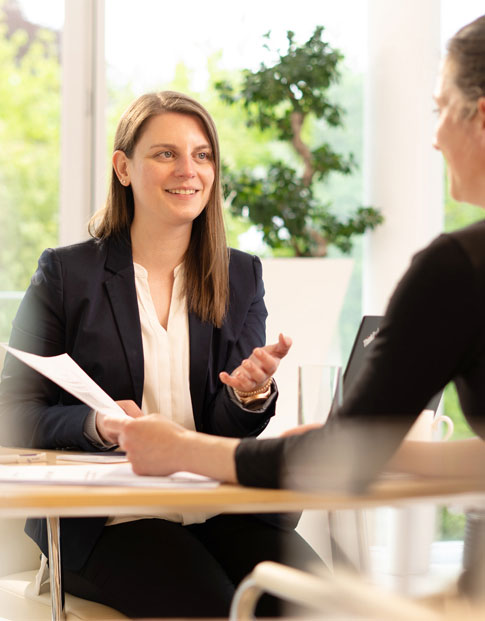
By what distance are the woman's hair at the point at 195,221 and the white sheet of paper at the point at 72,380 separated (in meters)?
0.60

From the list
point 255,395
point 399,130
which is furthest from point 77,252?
point 399,130

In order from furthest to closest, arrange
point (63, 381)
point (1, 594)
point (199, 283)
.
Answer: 1. point (199, 283)
2. point (1, 594)
3. point (63, 381)

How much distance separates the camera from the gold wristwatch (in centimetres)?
181

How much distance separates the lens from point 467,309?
1.04 metres

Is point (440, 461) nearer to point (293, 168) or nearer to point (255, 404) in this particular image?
point (255, 404)

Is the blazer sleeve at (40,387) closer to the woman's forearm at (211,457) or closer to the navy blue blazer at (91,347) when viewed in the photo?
the navy blue blazer at (91,347)

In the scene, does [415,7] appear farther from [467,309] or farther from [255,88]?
[467,309]

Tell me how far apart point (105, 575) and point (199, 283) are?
2.49 ft

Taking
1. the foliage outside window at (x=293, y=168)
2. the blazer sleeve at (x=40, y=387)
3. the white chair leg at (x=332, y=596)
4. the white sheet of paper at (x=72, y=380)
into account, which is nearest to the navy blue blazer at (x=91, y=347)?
the blazer sleeve at (x=40, y=387)

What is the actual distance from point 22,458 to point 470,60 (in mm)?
953

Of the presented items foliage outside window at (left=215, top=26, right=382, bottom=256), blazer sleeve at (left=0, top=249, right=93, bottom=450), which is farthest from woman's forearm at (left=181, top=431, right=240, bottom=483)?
foliage outside window at (left=215, top=26, right=382, bottom=256)

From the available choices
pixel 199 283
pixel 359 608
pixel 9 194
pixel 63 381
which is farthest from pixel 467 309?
pixel 9 194

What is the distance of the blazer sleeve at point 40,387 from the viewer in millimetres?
1765

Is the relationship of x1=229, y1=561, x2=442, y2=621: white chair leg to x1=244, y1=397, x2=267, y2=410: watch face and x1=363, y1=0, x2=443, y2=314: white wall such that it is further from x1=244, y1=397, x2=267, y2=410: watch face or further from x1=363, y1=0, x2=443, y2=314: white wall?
x1=363, y1=0, x2=443, y2=314: white wall
